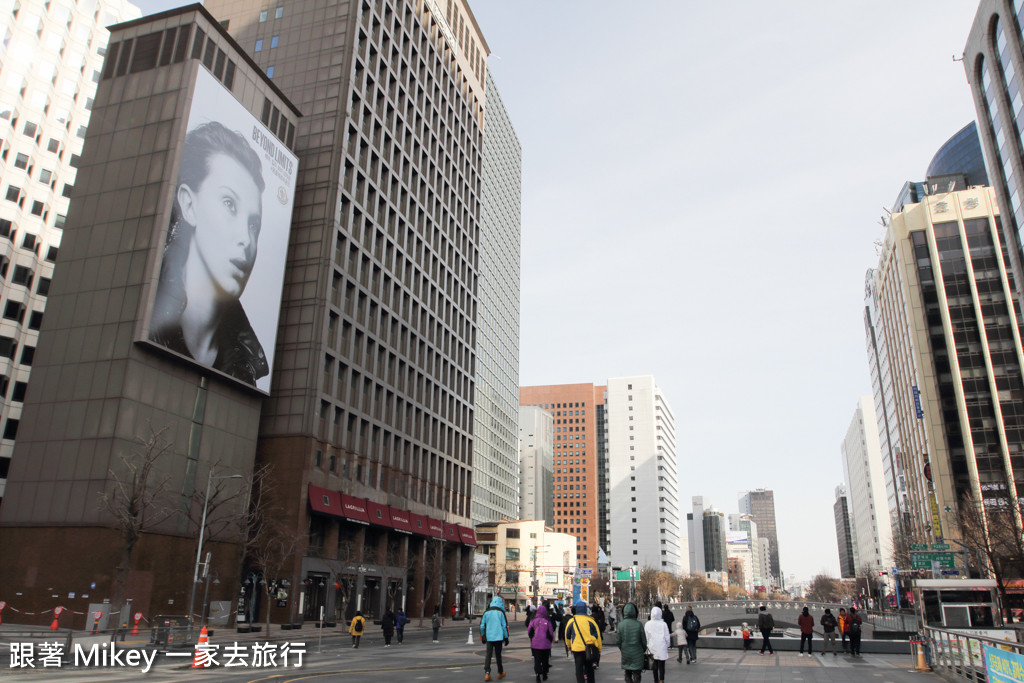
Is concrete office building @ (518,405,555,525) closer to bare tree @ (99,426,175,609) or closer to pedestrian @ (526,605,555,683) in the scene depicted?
bare tree @ (99,426,175,609)

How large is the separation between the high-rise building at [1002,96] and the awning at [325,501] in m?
60.4

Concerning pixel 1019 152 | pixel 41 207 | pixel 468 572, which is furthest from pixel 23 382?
pixel 1019 152

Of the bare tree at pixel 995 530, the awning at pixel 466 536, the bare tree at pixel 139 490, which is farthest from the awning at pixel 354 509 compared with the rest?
the bare tree at pixel 995 530

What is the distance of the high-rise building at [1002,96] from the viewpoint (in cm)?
5528

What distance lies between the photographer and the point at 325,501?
58750 millimetres

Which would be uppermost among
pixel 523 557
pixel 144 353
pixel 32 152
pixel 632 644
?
pixel 32 152

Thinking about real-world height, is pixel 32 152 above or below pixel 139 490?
above

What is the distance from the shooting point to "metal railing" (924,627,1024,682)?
1742cm

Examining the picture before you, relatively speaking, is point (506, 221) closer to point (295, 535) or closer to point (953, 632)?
point (295, 535)

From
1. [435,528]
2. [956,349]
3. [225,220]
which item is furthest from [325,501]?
[956,349]

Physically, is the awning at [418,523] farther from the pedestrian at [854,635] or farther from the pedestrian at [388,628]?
the pedestrian at [854,635]

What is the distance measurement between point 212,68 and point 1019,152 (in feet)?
208

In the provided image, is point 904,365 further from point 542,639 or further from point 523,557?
point 542,639

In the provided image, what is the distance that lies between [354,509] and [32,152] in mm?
49654
